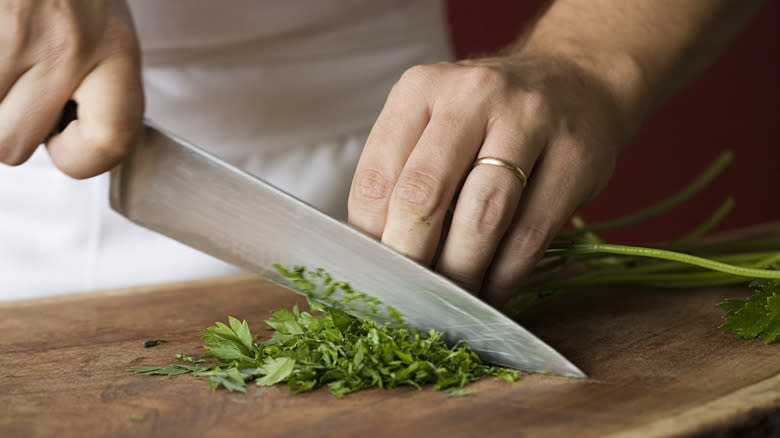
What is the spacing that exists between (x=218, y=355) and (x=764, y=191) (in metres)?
3.44

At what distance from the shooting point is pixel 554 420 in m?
0.72

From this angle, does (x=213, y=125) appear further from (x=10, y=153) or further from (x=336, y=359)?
(x=336, y=359)

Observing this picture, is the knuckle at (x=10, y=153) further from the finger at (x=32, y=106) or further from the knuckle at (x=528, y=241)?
the knuckle at (x=528, y=241)

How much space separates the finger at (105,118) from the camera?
90 cm

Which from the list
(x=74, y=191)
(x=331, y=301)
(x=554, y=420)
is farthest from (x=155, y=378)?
(x=74, y=191)

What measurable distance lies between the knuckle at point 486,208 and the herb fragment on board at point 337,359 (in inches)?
5.7

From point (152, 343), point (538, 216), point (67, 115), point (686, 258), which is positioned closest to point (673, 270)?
point (686, 258)

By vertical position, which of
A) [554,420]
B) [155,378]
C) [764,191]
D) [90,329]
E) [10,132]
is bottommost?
[764,191]

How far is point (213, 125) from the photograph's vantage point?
1.58 meters

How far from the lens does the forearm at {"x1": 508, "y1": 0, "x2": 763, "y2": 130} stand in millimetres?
1113

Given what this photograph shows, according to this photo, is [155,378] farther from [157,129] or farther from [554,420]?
[554,420]

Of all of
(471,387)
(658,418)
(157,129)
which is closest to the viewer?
(658,418)

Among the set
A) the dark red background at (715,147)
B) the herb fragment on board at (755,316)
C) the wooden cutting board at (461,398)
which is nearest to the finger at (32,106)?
the wooden cutting board at (461,398)

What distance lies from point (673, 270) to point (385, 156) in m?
0.66
